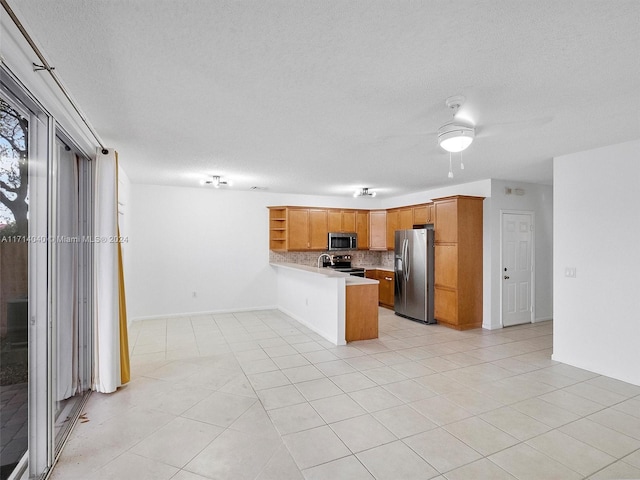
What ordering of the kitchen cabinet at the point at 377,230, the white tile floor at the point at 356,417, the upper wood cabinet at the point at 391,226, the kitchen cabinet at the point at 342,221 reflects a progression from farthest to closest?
the kitchen cabinet at the point at 377,230, the kitchen cabinet at the point at 342,221, the upper wood cabinet at the point at 391,226, the white tile floor at the point at 356,417

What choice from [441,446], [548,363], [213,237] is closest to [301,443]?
[441,446]

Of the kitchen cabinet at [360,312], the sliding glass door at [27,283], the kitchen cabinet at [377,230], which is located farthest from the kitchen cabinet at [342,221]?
the sliding glass door at [27,283]

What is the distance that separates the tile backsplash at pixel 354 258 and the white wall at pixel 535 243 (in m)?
2.70

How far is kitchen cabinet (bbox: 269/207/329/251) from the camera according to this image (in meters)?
7.12

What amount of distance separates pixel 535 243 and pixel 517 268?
656 millimetres

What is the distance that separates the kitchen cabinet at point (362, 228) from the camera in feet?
26.0

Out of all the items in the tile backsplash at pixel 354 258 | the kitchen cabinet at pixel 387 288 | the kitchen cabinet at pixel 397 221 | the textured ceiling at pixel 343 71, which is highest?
the textured ceiling at pixel 343 71

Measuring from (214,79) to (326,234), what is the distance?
17.8 ft

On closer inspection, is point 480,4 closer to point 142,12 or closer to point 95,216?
point 142,12

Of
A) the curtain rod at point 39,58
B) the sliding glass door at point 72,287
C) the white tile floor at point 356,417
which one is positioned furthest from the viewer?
the sliding glass door at point 72,287

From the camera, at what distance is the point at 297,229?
23.6 feet

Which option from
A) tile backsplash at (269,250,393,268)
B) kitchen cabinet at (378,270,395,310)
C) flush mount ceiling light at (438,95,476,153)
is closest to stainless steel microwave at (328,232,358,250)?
tile backsplash at (269,250,393,268)

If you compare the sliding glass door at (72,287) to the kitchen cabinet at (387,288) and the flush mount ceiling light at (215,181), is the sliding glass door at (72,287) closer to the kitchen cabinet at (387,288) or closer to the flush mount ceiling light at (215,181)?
the flush mount ceiling light at (215,181)

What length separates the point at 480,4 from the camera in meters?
1.48
